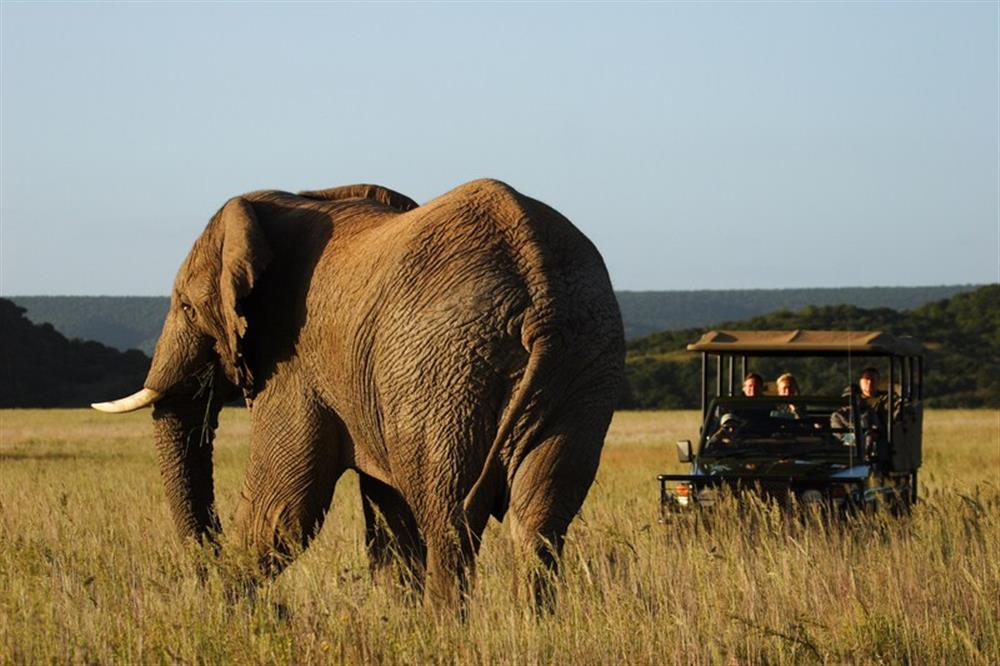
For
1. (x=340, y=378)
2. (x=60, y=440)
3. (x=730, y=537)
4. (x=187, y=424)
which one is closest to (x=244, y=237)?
(x=340, y=378)

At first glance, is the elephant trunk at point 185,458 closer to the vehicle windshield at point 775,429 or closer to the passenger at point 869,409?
the vehicle windshield at point 775,429

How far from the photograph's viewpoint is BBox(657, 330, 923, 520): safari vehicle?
13023mm

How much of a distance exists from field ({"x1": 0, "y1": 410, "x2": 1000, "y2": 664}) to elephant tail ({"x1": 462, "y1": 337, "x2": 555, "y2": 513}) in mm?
531

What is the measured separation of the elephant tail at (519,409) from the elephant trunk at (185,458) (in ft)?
9.64

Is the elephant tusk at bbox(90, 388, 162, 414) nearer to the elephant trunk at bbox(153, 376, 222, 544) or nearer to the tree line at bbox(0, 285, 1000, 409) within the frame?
the elephant trunk at bbox(153, 376, 222, 544)

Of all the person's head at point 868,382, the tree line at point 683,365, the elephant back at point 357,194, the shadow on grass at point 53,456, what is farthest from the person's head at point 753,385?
the tree line at point 683,365

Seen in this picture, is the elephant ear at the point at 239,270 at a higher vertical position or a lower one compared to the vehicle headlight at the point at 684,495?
higher

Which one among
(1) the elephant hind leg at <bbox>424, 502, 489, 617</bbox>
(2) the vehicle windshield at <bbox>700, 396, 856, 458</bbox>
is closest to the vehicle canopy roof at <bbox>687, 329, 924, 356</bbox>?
(2) the vehicle windshield at <bbox>700, 396, 856, 458</bbox>

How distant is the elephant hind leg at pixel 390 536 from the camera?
969 centimetres

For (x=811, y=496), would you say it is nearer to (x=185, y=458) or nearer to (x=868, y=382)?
(x=868, y=382)

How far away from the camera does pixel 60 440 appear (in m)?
34.1

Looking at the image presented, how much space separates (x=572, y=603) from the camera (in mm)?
7914

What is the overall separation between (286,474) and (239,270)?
1099 mm

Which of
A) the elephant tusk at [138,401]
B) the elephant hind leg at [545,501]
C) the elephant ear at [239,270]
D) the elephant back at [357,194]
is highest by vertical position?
the elephant back at [357,194]
